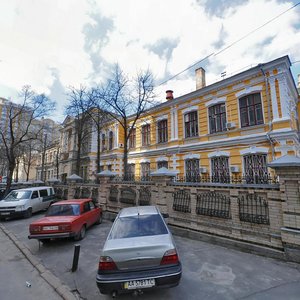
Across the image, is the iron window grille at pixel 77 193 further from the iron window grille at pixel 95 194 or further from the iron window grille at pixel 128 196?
the iron window grille at pixel 128 196

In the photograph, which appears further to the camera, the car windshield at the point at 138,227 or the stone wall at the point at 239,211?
the stone wall at the point at 239,211

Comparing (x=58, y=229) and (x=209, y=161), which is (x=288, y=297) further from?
(x=209, y=161)

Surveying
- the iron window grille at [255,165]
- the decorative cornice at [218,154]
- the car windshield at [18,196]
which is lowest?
the car windshield at [18,196]

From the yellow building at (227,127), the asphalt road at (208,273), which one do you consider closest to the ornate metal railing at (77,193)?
the yellow building at (227,127)

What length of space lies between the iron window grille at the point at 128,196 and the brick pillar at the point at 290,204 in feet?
23.6

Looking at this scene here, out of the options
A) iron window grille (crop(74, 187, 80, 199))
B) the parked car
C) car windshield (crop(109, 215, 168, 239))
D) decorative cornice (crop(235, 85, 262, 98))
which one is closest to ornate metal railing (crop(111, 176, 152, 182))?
iron window grille (crop(74, 187, 80, 199))

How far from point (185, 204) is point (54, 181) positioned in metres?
17.6

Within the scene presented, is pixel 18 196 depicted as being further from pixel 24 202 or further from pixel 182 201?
pixel 182 201

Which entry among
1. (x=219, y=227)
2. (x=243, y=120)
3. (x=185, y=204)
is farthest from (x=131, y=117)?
(x=219, y=227)

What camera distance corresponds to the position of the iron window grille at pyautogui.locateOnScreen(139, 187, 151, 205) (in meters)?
9.84

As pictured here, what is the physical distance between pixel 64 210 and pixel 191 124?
40.2ft

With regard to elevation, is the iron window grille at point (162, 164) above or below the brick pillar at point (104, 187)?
above

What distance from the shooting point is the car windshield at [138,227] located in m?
4.35

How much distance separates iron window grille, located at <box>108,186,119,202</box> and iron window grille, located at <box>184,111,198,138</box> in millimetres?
8143
